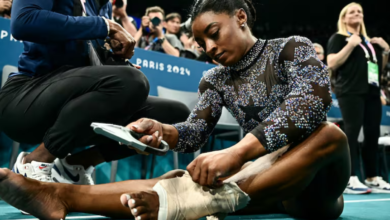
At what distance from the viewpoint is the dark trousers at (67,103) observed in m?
1.04

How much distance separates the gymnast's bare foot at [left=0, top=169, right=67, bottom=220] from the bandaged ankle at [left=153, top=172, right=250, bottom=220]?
0.80 feet

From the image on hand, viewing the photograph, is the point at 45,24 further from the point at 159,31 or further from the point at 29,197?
the point at 159,31

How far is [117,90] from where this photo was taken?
1.10 metres

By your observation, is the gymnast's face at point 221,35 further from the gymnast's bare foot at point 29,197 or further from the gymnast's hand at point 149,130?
the gymnast's bare foot at point 29,197

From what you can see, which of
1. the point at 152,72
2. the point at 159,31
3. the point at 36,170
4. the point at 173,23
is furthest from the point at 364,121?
the point at 36,170

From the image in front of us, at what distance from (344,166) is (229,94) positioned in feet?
1.15

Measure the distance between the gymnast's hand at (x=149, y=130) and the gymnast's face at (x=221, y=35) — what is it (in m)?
0.24

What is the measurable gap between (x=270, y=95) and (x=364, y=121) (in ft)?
5.72

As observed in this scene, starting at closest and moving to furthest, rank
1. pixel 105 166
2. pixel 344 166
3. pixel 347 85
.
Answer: pixel 344 166 → pixel 105 166 → pixel 347 85

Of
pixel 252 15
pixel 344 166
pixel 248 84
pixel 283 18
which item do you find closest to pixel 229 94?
pixel 248 84

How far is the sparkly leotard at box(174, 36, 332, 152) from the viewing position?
83cm

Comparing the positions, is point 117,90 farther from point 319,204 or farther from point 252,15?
point 319,204

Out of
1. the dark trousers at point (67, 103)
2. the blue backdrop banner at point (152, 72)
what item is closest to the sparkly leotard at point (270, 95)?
the dark trousers at point (67, 103)

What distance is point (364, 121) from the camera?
2.48 m
